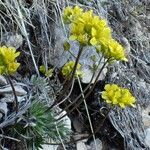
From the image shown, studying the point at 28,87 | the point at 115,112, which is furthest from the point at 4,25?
the point at 115,112

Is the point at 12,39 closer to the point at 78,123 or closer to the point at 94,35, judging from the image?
the point at 78,123

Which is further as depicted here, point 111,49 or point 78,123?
point 78,123

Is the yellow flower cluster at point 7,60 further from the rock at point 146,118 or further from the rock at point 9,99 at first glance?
the rock at point 146,118

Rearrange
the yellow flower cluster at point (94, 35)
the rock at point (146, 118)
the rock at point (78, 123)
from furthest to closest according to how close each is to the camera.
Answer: the rock at point (146, 118), the rock at point (78, 123), the yellow flower cluster at point (94, 35)

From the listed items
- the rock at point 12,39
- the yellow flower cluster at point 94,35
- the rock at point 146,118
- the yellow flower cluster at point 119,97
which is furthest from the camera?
the rock at point 146,118

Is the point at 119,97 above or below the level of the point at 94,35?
below

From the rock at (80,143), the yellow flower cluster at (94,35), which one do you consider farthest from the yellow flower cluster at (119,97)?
the rock at (80,143)

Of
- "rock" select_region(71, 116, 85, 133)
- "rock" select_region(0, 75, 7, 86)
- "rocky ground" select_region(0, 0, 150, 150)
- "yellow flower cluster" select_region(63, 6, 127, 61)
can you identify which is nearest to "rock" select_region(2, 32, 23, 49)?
"rocky ground" select_region(0, 0, 150, 150)

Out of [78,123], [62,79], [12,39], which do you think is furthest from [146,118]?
[12,39]
